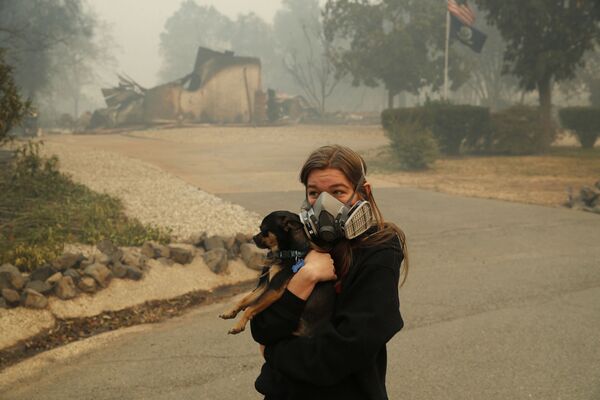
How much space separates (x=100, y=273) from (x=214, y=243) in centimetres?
166

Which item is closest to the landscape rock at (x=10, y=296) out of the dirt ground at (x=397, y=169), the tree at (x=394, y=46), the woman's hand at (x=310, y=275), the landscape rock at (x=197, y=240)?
the landscape rock at (x=197, y=240)

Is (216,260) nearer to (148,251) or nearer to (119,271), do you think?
(148,251)

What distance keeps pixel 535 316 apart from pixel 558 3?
21.3 meters

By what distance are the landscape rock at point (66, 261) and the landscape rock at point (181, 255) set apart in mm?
1078

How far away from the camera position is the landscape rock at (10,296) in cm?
552

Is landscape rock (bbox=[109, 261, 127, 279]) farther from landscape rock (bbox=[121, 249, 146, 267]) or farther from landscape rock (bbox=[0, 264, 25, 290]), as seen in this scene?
landscape rock (bbox=[0, 264, 25, 290])

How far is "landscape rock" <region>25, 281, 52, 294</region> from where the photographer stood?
5.72m

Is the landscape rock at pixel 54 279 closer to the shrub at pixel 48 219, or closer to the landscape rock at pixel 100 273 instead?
the landscape rock at pixel 100 273

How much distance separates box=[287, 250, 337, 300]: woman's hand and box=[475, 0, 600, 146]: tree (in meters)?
22.6

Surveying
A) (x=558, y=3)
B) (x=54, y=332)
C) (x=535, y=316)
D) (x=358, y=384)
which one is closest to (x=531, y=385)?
(x=535, y=316)

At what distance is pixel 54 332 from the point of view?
5.32 m

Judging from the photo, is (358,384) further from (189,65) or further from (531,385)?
(189,65)

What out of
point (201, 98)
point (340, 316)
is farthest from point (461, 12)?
point (340, 316)

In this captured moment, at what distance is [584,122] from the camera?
78.6ft
